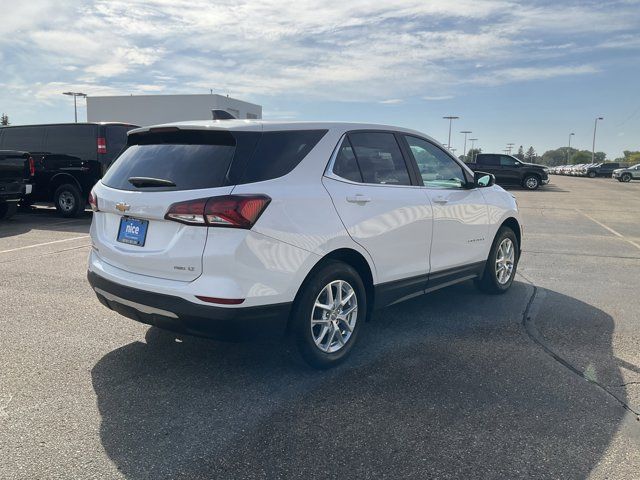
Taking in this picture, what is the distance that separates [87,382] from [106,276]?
2.34ft

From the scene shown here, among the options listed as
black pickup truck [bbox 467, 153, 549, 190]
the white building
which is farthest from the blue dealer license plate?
the white building

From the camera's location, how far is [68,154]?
11.7 metres

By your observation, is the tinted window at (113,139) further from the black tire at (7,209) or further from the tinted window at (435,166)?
the tinted window at (435,166)

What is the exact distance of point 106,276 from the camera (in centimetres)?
367

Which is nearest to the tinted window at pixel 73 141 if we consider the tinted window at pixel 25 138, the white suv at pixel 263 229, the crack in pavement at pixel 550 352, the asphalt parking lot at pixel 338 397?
the tinted window at pixel 25 138

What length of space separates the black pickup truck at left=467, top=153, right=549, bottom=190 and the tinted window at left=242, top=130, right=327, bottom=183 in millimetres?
25830

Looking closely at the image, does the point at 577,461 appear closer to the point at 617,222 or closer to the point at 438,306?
the point at 438,306

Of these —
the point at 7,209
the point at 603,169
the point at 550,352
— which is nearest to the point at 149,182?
the point at 550,352

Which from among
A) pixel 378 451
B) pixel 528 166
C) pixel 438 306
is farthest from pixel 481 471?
pixel 528 166

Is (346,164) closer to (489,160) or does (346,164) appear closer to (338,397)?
(338,397)

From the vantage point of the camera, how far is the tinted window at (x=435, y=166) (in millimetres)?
4691

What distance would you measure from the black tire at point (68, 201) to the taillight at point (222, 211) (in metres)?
9.85

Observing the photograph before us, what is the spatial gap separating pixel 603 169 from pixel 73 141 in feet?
183

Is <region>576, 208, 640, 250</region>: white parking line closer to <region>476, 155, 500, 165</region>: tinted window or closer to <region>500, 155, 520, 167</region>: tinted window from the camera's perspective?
<region>500, 155, 520, 167</region>: tinted window
